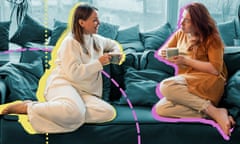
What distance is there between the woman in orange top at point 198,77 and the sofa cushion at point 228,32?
95cm

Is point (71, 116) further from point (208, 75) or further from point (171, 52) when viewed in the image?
point (208, 75)

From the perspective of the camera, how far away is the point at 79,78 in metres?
2.05

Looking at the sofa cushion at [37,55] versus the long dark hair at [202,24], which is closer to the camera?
the long dark hair at [202,24]

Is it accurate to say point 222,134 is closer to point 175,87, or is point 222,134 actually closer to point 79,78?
point 175,87

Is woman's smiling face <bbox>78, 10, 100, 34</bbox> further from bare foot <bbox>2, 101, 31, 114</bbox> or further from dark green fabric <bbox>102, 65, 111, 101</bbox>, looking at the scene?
bare foot <bbox>2, 101, 31, 114</bbox>

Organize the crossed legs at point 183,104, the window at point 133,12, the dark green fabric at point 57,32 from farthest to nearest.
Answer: the window at point 133,12
the dark green fabric at point 57,32
the crossed legs at point 183,104

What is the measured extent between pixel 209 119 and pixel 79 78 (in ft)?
2.66

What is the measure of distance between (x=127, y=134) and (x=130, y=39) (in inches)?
45.5

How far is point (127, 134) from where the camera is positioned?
1954mm

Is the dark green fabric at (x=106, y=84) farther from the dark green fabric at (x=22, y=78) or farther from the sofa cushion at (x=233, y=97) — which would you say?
the sofa cushion at (x=233, y=97)

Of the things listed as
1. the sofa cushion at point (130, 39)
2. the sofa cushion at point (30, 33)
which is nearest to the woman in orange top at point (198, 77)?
the sofa cushion at point (130, 39)

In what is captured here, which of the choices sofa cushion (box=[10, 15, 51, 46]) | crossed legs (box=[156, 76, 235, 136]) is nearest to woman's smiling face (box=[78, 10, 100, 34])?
crossed legs (box=[156, 76, 235, 136])

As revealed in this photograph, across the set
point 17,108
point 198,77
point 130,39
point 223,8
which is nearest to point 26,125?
point 17,108

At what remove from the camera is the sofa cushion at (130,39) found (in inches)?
111
